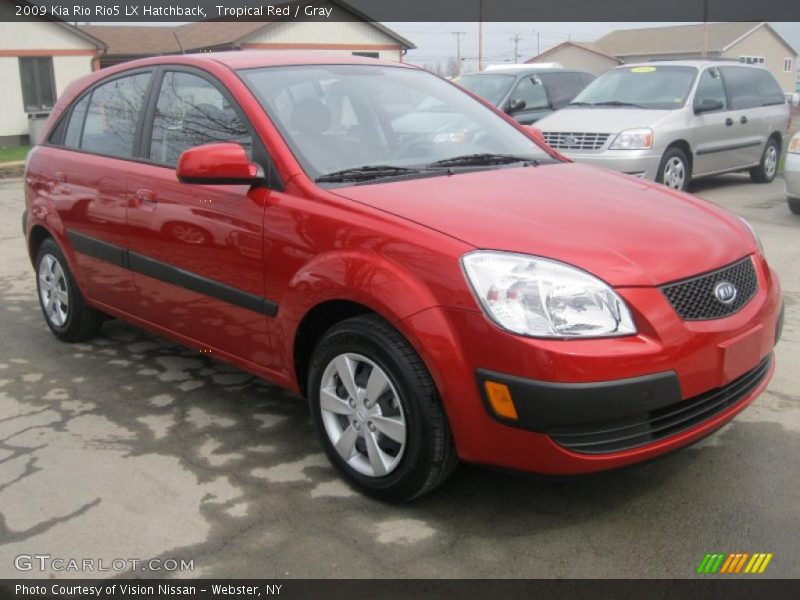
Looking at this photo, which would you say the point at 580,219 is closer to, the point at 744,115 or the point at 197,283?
the point at 197,283

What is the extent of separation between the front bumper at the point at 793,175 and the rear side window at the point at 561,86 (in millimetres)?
4854

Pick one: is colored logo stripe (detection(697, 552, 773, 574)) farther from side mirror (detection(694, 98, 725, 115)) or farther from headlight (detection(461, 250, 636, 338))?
side mirror (detection(694, 98, 725, 115))

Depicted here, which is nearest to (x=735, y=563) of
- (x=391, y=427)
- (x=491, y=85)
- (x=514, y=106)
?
(x=391, y=427)

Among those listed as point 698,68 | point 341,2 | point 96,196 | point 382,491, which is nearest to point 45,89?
point 341,2

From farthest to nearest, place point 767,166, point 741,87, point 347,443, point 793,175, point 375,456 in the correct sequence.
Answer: point 767,166, point 741,87, point 793,175, point 347,443, point 375,456

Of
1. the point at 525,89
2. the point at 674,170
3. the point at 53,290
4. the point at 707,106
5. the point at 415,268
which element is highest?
the point at 525,89

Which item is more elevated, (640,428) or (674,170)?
(674,170)

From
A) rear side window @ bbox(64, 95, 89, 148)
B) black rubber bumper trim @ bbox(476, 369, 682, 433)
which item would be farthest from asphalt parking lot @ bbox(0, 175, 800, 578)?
rear side window @ bbox(64, 95, 89, 148)

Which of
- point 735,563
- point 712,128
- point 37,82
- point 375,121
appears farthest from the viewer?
point 37,82

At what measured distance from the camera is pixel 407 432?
2932mm

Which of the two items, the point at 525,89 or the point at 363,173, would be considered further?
the point at 525,89

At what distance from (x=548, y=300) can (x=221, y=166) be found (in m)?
1.47

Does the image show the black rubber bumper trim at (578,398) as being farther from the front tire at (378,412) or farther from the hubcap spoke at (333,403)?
the hubcap spoke at (333,403)

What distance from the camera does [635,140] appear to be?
30.3ft
